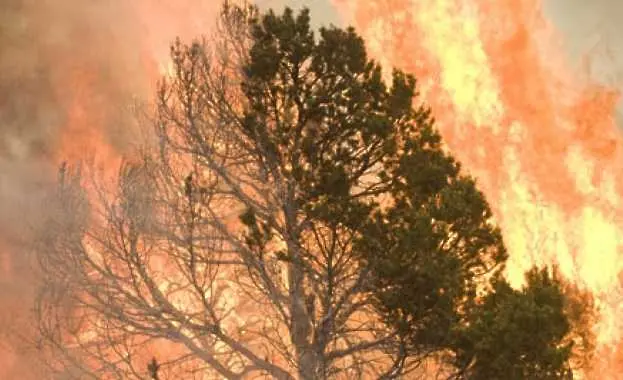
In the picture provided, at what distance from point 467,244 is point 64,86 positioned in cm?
1347

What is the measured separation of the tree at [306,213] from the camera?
11.2 metres

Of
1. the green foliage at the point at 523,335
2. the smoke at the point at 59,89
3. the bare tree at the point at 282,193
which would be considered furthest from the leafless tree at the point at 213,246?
the smoke at the point at 59,89

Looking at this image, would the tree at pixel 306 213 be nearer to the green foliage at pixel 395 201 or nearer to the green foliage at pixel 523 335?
the green foliage at pixel 395 201

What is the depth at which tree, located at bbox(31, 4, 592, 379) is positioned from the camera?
11.2 metres

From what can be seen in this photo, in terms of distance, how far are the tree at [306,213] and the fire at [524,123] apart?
6.64 metres

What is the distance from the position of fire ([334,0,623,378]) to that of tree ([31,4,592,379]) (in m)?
6.64

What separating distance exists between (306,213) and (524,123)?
30.5ft

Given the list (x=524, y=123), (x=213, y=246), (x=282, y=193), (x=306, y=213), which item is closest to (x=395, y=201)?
(x=306, y=213)

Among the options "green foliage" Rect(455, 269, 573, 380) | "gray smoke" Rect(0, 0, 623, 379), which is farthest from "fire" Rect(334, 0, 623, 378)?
"green foliage" Rect(455, 269, 573, 380)

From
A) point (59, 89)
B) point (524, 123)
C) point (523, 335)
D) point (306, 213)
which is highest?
point (59, 89)

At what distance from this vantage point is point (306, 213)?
38.7ft

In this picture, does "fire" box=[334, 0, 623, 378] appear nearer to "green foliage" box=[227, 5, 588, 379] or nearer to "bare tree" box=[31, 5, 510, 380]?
"bare tree" box=[31, 5, 510, 380]

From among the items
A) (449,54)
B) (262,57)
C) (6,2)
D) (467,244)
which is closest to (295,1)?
(449,54)

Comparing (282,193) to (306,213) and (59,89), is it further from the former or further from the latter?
(59,89)
